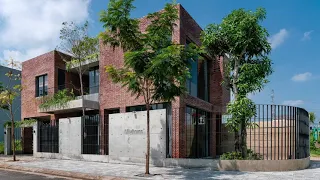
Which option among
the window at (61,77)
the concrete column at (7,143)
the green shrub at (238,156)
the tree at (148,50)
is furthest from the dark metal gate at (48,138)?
the green shrub at (238,156)

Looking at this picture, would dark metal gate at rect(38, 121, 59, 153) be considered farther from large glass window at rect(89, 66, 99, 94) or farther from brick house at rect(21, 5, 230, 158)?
large glass window at rect(89, 66, 99, 94)

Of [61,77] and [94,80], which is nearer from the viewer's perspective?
[94,80]

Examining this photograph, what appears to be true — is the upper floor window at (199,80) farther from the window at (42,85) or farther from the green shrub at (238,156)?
the window at (42,85)

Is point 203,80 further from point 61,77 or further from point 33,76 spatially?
point 33,76

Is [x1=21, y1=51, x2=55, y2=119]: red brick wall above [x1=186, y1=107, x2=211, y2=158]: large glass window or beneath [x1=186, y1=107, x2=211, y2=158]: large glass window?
above

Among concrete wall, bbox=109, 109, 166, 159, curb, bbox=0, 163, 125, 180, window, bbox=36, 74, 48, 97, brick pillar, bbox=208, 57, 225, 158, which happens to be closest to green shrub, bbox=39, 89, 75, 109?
window, bbox=36, 74, 48, 97

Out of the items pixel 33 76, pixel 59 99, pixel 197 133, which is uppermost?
pixel 33 76

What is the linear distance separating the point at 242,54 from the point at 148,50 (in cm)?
463

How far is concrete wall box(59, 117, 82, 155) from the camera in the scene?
61.9 feet

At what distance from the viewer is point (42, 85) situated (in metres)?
24.3

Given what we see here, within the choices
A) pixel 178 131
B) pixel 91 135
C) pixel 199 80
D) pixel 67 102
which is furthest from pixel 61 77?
pixel 178 131

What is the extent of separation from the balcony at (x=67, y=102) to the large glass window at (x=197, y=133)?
5.71 meters

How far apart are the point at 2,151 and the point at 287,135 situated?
20.8m

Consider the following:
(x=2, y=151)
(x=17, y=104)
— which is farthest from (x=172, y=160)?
(x=17, y=104)
